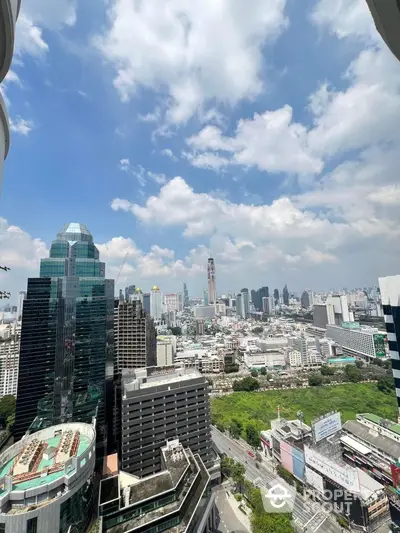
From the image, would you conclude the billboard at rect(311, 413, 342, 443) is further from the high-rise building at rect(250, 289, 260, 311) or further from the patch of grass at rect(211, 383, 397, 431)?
the high-rise building at rect(250, 289, 260, 311)

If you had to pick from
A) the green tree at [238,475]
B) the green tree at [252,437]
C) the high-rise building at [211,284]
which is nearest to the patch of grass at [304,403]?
the green tree at [252,437]

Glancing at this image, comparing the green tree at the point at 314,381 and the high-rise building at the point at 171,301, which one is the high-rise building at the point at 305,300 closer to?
the high-rise building at the point at 171,301

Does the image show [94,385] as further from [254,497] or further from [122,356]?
[254,497]

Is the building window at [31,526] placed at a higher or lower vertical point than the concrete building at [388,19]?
lower

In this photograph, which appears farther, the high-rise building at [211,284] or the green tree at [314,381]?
the high-rise building at [211,284]

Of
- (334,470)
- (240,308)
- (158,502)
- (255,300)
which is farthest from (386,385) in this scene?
(255,300)

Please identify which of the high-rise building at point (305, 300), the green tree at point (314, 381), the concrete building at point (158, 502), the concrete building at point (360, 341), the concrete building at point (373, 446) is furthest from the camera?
the high-rise building at point (305, 300)

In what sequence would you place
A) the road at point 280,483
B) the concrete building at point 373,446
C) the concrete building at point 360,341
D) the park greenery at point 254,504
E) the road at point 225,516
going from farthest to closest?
1. the concrete building at point 360,341
2. the concrete building at point 373,446
3. the road at point 225,516
4. the road at point 280,483
5. the park greenery at point 254,504
